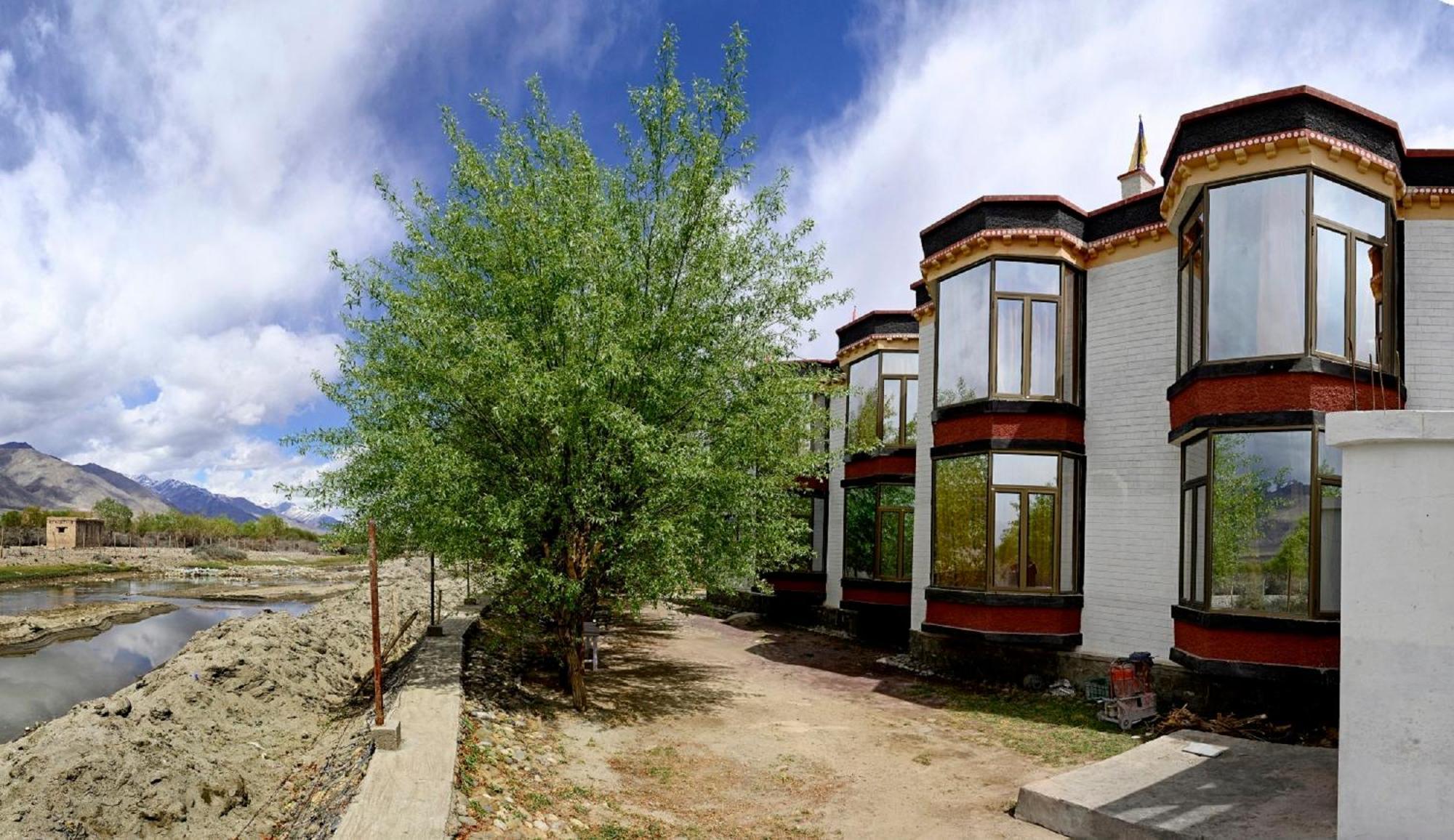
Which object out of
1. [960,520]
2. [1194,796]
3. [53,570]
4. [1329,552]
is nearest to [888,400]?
[960,520]

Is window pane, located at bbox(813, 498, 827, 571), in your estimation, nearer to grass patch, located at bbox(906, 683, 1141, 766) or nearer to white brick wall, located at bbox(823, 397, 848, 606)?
white brick wall, located at bbox(823, 397, 848, 606)

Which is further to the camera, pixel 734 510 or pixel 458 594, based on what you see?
pixel 458 594

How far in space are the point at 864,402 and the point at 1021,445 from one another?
7.95 metres

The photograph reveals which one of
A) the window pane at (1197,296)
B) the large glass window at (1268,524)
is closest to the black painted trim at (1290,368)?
the window pane at (1197,296)

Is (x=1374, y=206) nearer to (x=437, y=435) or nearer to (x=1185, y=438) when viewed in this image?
(x=1185, y=438)

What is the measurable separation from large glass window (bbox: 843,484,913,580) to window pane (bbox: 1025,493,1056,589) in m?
6.19

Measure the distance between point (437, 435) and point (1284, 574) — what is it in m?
11.1

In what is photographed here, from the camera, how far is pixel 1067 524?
13.6m

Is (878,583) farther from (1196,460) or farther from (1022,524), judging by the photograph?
(1196,460)

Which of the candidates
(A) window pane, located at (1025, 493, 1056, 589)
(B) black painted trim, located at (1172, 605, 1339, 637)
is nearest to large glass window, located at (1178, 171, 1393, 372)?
(B) black painted trim, located at (1172, 605, 1339, 637)

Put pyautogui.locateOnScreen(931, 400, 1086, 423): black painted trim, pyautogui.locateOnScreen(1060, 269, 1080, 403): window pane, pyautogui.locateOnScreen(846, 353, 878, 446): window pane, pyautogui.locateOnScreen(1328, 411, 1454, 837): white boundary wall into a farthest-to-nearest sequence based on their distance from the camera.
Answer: pyautogui.locateOnScreen(846, 353, 878, 446): window pane
pyautogui.locateOnScreen(1060, 269, 1080, 403): window pane
pyautogui.locateOnScreen(931, 400, 1086, 423): black painted trim
pyautogui.locateOnScreen(1328, 411, 1454, 837): white boundary wall

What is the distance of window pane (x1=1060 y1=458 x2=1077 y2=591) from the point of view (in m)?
13.5

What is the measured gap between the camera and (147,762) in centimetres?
994

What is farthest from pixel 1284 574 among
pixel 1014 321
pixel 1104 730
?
pixel 1014 321
